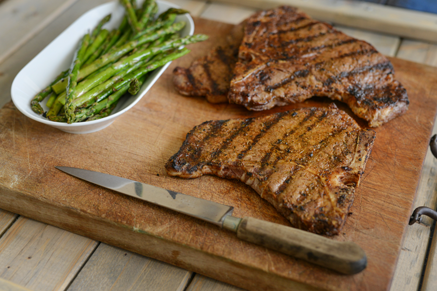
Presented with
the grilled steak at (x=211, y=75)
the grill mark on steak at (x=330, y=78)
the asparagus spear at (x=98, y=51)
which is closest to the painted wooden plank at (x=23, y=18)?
the asparagus spear at (x=98, y=51)

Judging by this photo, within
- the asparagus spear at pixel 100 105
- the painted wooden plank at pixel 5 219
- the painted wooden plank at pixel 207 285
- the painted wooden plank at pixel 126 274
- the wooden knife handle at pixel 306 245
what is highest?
the asparagus spear at pixel 100 105

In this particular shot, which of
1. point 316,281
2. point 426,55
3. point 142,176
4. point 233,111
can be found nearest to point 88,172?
point 142,176

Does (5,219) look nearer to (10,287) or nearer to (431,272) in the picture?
(10,287)

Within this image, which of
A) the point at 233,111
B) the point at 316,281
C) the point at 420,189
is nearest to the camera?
the point at 316,281

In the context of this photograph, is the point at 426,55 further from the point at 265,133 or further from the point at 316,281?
the point at 316,281

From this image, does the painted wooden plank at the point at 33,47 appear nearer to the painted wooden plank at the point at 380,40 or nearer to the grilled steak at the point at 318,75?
the grilled steak at the point at 318,75

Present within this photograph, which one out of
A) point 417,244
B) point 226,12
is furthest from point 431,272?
point 226,12

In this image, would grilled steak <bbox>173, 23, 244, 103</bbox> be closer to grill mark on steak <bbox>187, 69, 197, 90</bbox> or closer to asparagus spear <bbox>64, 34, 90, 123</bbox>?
grill mark on steak <bbox>187, 69, 197, 90</bbox>
